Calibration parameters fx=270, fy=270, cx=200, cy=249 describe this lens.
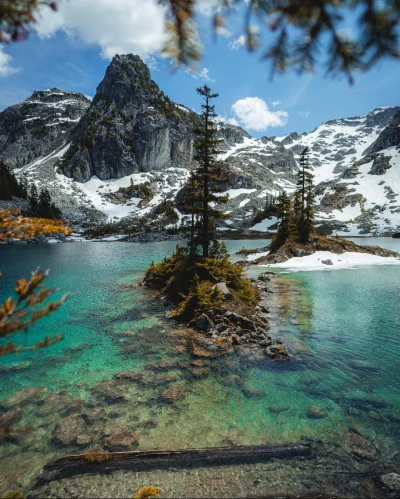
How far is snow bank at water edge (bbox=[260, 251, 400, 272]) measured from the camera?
3944cm

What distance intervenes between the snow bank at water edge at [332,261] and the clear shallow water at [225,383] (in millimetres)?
19062

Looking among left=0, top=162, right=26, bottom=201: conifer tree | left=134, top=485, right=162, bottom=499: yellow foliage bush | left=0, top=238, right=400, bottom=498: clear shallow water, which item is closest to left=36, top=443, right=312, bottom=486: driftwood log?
left=0, top=238, right=400, bottom=498: clear shallow water

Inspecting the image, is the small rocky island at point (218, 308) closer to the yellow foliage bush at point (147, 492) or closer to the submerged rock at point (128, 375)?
the submerged rock at point (128, 375)

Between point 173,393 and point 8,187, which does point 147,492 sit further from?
point 8,187

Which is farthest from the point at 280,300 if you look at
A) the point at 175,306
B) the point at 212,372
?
the point at 212,372

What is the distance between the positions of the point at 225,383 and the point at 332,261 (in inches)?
1421

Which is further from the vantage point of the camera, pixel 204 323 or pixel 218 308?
pixel 218 308

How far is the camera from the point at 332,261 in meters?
41.1

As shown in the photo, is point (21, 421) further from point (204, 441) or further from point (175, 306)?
point (175, 306)

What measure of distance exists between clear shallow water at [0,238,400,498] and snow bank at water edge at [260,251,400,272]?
750 inches

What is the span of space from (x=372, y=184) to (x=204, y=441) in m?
215

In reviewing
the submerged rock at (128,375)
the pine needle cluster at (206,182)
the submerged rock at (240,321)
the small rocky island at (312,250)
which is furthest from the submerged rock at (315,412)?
the small rocky island at (312,250)

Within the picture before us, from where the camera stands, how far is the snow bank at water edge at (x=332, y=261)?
39438 millimetres

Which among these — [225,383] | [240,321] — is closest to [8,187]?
[240,321]
